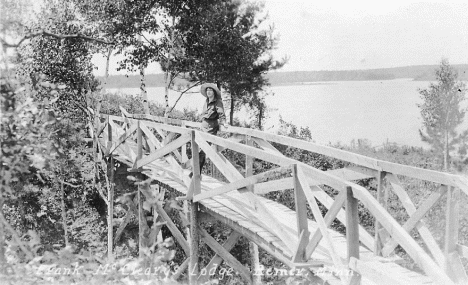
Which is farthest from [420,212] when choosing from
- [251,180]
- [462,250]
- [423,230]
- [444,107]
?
[444,107]

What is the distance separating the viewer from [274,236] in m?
5.41

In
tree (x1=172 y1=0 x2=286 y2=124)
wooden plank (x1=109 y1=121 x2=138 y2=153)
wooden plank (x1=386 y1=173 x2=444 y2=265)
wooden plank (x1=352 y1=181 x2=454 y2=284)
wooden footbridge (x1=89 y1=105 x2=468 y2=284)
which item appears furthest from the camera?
tree (x1=172 y1=0 x2=286 y2=124)

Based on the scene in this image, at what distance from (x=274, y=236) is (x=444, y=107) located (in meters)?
23.7

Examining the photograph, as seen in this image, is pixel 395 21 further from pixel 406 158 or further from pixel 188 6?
pixel 188 6

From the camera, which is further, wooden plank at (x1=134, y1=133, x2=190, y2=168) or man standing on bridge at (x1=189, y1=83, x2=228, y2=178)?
man standing on bridge at (x1=189, y1=83, x2=228, y2=178)

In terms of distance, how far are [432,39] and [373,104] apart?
2855cm

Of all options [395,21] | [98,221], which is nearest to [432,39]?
[395,21]

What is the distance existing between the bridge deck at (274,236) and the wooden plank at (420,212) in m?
0.18

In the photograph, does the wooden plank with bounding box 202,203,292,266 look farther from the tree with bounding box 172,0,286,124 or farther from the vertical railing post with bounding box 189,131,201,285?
the tree with bounding box 172,0,286,124

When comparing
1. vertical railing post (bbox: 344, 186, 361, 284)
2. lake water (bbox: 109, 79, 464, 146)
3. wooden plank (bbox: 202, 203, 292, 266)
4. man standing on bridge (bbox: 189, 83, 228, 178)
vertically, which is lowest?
lake water (bbox: 109, 79, 464, 146)

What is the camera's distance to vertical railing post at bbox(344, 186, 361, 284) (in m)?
3.92

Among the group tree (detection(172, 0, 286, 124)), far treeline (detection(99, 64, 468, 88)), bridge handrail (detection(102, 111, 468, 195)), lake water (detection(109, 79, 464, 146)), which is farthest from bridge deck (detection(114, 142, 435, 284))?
far treeline (detection(99, 64, 468, 88))

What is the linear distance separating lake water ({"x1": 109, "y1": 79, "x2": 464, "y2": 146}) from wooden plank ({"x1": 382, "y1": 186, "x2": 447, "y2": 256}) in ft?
75.6

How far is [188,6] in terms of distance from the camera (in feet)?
47.2
